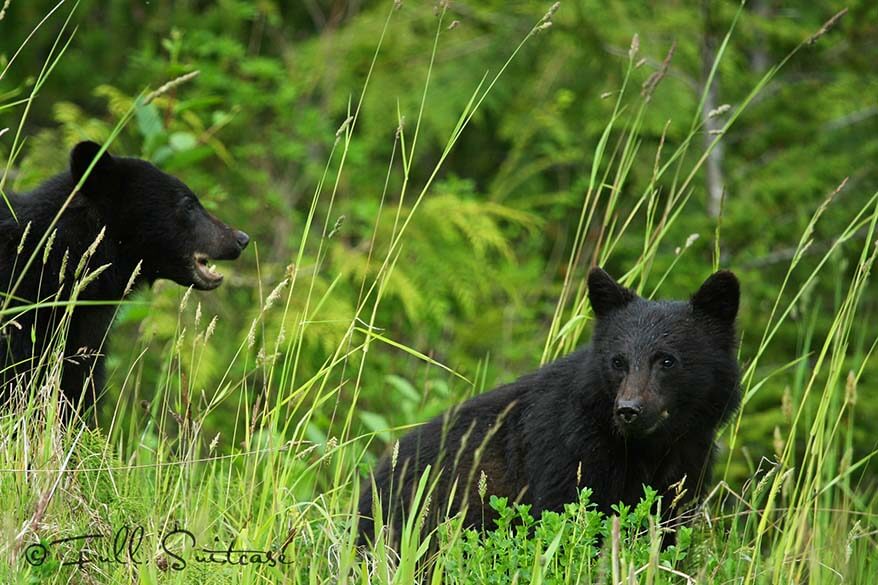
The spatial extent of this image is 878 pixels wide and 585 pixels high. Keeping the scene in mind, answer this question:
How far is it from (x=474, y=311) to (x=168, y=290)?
281 cm

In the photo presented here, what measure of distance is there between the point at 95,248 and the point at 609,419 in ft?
6.14

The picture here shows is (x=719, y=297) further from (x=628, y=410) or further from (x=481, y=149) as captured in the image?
(x=481, y=149)

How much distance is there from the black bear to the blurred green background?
6.00 ft

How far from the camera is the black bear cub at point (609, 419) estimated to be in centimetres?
437

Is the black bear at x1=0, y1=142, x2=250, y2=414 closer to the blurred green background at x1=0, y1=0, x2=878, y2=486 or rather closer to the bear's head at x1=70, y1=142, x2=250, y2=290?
the bear's head at x1=70, y1=142, x2=250, y2=290

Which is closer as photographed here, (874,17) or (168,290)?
(168,290)

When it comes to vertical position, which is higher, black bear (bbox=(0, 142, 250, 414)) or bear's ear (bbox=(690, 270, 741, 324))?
bear's ear (bbox=(690, 270, 741, 324))

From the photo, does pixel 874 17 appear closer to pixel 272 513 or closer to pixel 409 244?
pixel 409 244

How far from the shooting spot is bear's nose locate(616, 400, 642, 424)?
13.6ft

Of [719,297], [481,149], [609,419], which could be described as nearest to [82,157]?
[609,419]

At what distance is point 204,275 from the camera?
537cm

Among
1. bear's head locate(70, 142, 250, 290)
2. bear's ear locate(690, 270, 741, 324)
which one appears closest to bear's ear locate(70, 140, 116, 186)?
bear's head locate(70, 142, 250, 290)

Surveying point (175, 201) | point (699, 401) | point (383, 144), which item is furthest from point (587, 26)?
point (699, 401)

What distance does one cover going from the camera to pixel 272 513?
3451mm
